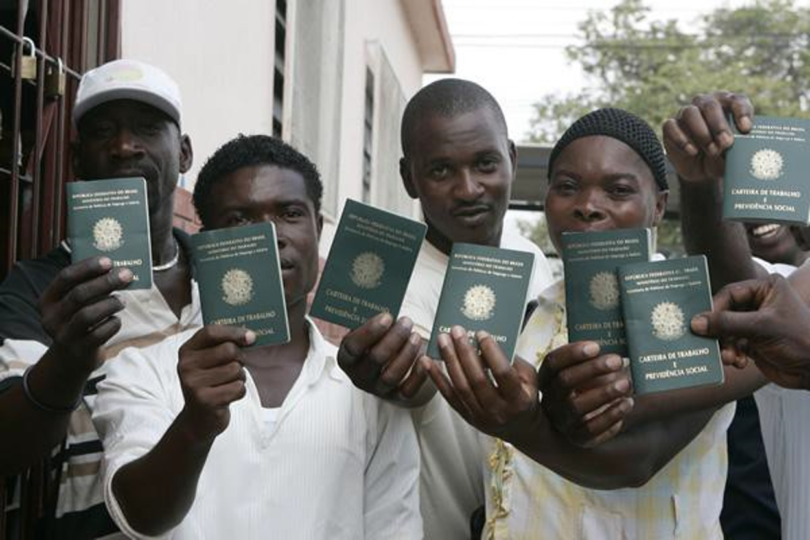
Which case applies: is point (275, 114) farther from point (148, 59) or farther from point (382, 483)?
point (382, 483)

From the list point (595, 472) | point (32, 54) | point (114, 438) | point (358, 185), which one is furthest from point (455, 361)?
point (358, 185)

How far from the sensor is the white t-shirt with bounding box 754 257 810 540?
7.87ft

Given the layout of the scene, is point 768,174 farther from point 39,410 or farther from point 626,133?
point 39,410

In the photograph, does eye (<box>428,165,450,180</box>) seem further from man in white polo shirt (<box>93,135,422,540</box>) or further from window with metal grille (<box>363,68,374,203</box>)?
window with metal grille (<box>363,68,374,203</box>)

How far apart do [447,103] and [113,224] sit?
1.11 metres

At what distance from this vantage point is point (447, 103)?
3.02m

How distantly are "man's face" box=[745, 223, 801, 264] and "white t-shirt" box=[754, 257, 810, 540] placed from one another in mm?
1568

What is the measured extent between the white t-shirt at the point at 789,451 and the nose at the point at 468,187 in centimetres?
81

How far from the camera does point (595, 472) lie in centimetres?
214

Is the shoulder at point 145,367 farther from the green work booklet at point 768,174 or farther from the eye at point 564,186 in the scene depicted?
the green work booklet at point 768,174

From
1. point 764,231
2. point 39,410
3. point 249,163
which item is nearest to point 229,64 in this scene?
point 764,231

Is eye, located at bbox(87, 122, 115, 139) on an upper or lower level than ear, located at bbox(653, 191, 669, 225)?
upper

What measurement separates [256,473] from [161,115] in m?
1.12

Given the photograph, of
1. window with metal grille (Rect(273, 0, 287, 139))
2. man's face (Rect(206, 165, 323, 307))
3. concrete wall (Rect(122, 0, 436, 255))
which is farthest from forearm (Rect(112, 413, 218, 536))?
window with metal grille (Rect(273, 0, 287, 139))
